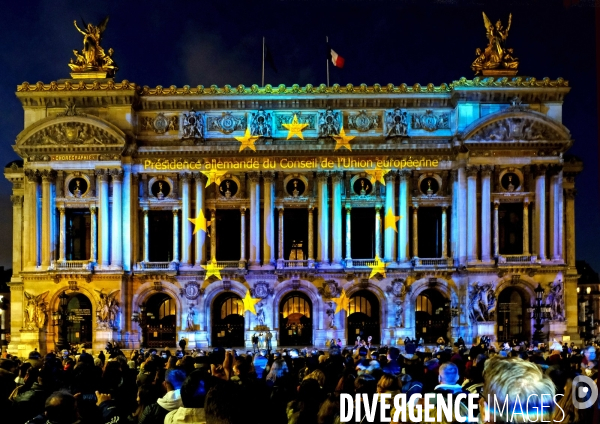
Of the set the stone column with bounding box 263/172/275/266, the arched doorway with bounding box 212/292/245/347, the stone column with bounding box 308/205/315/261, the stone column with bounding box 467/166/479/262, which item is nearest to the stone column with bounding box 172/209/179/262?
the arched doorway with bounding box 212/292/245/347

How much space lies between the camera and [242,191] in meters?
58.9

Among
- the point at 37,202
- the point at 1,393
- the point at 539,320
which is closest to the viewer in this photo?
the point at 1,393

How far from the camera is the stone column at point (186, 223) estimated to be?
190 ft

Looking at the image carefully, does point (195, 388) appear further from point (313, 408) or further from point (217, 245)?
point (217, 245)

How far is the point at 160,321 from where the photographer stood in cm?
5912

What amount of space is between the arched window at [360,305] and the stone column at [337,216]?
3.74 meters

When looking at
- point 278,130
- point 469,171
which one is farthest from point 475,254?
point 278,130

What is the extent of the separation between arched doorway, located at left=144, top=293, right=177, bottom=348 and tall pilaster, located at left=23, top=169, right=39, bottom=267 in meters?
9.36

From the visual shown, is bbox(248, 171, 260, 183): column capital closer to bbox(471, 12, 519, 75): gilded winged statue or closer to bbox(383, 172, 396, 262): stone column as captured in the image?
bbox(383, 172, 396, 262): stone column

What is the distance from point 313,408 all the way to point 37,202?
5037cm

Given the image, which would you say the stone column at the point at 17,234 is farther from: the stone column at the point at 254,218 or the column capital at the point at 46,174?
the stone column at the point at 254,218

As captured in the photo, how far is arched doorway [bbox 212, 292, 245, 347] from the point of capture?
58.7 metres

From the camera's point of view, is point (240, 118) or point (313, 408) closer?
point (313, 408)

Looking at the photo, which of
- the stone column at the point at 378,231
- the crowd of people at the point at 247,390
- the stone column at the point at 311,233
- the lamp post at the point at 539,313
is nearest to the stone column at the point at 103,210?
the stone column at the point at 311,233
